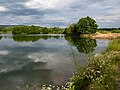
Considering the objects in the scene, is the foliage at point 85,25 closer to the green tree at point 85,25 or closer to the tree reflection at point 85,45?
the green tree at point 85,25

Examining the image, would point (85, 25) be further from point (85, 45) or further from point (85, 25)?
point (85, 45)

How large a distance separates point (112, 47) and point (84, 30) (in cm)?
7277

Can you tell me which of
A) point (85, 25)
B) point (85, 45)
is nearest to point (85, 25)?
point (85, 25)

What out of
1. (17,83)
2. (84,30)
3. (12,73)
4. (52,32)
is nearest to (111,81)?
(17,83)

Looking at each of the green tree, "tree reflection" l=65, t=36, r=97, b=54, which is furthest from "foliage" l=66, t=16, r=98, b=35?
"tree reflection" l=65, t=36, r=97, b=54

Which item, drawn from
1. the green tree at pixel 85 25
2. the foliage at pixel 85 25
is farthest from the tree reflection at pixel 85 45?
the green tree at pixel 85 25

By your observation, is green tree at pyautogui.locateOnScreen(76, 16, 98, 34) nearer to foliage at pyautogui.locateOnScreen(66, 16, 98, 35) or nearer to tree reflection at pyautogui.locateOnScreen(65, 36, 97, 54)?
foliage at pyautogui.locateOnScreen(66, 16, 98, 35)

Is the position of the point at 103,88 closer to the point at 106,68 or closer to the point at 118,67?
the point at 106,68

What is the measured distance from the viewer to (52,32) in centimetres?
15725

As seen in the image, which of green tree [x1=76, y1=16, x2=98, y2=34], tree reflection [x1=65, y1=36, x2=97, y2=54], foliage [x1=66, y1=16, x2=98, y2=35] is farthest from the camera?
green tree [x1=76, y1=16, x2=98, y2=34]

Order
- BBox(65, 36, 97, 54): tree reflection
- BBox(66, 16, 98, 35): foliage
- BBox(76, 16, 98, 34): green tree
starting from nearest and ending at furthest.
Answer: BBox(65, 36, 97, 54): tree reflection → BBox(66, 16, 98, 35): foliage → BBox(76, 16, 98, 34): green tree

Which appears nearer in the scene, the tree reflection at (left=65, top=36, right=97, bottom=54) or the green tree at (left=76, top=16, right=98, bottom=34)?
the tree reflection at (left=65, top=36, right=97, bottom=54)

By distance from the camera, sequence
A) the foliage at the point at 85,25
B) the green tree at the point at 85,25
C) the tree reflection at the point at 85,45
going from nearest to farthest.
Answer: the tree reflection at the point at 85,45 → the foliage at the point at 85,25 → the green tree at the point at 85,25

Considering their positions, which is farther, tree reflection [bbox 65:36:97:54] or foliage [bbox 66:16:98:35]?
foliage [bbox 66:16:98:35]
